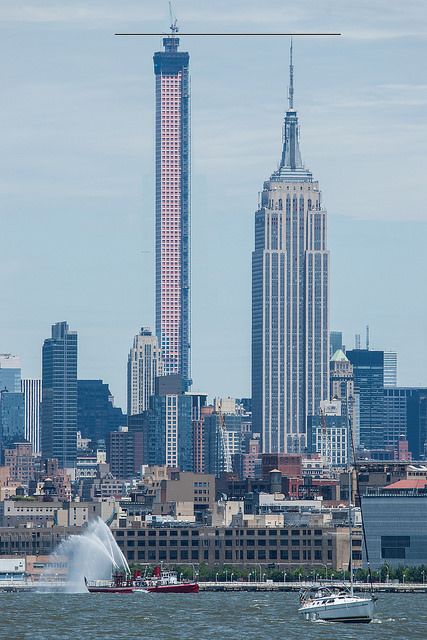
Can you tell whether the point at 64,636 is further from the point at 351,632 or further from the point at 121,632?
the point at 351,632

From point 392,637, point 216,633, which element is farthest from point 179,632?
point 392,637

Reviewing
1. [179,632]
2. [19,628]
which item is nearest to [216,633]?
[179,632]

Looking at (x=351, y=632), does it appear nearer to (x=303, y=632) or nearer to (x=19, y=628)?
(x=303, y=632)

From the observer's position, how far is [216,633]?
631ft

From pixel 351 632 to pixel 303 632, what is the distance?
3.75 m

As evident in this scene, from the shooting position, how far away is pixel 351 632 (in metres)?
198

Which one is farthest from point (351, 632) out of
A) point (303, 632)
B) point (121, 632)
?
point (121, 632)

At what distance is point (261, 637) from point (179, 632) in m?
8.05

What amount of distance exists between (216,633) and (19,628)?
1561cm

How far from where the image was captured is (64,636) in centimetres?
18750

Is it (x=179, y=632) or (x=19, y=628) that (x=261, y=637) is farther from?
(x=19, y=628)

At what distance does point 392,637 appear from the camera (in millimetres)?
192250

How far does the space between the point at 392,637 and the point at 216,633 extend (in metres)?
12.4

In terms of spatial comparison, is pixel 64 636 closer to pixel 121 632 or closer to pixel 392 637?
pixel 121 632
